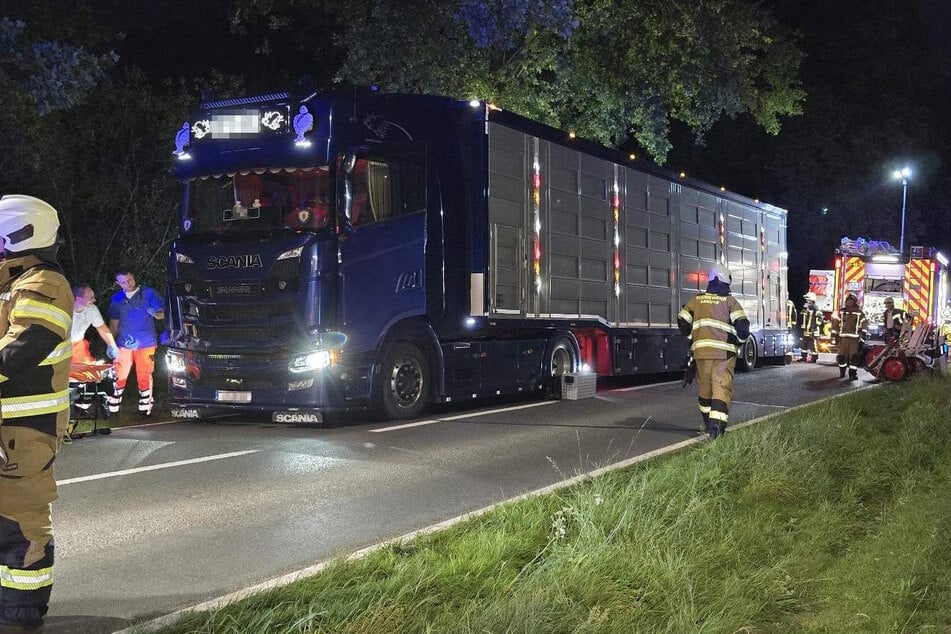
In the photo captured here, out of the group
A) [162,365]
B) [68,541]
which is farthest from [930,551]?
[162,365]

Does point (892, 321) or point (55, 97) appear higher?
point (55, 97)

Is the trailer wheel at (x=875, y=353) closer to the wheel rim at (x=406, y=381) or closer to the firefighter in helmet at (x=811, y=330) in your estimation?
the firefighter in helmet at (x=811, y=330)

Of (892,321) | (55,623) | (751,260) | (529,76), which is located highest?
(529,76)

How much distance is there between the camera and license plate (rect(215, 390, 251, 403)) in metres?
11.2

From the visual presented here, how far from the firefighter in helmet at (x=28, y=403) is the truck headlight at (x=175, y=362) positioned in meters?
7.40

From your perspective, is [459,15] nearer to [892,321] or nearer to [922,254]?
[892,321]

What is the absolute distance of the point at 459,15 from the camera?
18.2m

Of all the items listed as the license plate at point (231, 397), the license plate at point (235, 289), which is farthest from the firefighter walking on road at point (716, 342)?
the license plate at point (231, 397)

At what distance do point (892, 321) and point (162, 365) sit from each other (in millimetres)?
14684

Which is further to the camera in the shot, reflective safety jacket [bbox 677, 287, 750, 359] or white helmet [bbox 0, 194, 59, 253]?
reflective safety jacket [bbox 677, 287, 750, 359]

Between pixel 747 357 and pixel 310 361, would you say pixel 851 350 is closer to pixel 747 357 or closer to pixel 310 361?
pixel 747 357

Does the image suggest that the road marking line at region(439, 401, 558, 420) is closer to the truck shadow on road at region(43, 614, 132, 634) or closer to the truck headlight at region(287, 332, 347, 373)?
the truck headlight at region(287, 332, 347, 373)

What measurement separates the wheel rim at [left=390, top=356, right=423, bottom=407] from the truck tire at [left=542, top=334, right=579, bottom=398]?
3.00 m

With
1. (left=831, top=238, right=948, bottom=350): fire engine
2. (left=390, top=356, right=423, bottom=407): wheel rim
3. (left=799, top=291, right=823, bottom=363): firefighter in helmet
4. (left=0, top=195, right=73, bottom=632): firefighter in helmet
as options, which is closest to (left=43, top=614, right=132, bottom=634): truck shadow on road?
(left=0, top=195, right=73, bottom=632): firefighter in helmet
